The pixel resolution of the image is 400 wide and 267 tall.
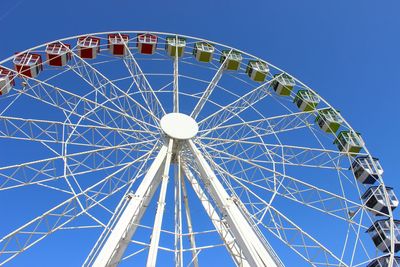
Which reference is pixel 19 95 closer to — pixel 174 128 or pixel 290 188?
pixel 174 128

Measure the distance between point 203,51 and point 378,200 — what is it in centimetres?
1048

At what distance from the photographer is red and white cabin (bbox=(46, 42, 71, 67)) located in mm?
16109

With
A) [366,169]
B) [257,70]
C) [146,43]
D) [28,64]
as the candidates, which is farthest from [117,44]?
[366,169]

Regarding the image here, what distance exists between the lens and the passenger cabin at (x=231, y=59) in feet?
63.4

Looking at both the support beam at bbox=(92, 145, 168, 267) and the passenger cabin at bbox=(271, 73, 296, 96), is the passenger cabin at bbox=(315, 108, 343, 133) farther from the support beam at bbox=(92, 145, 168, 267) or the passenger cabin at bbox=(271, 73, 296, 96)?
the support beam at bbox=(92, 145, 168, 267)

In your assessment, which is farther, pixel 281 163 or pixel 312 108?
pixel 312 108

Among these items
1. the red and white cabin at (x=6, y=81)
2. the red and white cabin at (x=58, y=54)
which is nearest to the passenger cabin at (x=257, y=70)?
the red and white cabin at (x=58, y=54)

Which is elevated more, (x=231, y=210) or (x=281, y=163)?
(x=281, y=163)

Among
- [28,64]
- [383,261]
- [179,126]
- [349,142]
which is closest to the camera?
[383,261]

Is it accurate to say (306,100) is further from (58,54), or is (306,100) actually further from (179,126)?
(58,54)

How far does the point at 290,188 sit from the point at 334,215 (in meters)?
1.88

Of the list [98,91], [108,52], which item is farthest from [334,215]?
[108,52]

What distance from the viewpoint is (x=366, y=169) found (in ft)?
53.7

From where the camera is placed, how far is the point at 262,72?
63.6ft
